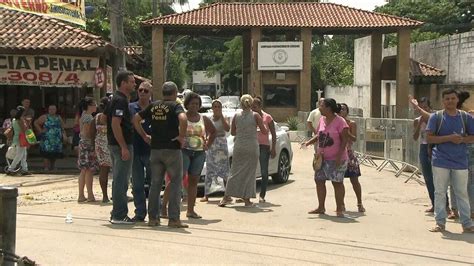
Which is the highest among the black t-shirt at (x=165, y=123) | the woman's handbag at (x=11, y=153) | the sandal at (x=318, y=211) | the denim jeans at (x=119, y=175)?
the black t-shirt at (x=165, y=123)

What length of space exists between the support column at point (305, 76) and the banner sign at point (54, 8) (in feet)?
64.2

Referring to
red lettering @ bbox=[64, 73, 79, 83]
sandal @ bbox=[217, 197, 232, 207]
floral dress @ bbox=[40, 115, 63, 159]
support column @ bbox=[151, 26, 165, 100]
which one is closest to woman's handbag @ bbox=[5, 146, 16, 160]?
floral dress @ bbox=[40, 115, 63, 159]

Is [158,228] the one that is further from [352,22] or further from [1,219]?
[352,22]

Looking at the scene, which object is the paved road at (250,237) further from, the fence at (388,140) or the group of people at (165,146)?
the fence at (388,140)

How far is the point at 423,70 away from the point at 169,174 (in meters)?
27.7

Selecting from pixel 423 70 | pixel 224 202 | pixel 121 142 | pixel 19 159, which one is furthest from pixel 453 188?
pixel 423 70

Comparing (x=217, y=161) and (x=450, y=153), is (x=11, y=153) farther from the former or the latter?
(x=450, y=153)

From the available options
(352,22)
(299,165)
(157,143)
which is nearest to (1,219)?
(157,143)

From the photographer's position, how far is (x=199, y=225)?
28.9 ft

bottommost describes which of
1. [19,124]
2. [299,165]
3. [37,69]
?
[299,165]

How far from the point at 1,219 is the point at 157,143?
8.57 feet

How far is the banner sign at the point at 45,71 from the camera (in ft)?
56.0

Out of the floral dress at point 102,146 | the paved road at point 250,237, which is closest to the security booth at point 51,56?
the paved road at point 250,237

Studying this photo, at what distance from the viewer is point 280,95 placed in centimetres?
3825
